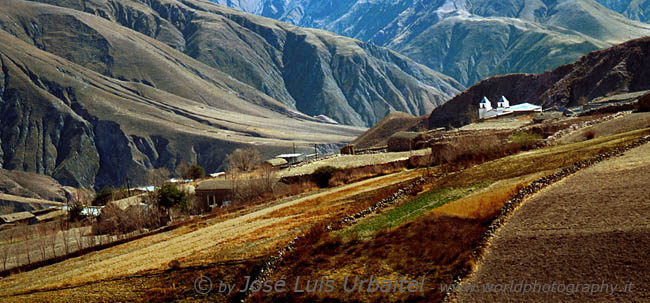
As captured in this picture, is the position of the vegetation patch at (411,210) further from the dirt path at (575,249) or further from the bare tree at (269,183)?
the bare tree at (269,183)

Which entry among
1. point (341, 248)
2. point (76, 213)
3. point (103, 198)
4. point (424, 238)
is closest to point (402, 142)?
point (76, 213)

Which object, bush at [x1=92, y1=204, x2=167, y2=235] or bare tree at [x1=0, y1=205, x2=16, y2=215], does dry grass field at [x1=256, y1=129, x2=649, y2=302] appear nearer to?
bush at [x1=92, y1=204, x2=167, y2=235]

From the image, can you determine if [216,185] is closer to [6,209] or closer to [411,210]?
[411,210]

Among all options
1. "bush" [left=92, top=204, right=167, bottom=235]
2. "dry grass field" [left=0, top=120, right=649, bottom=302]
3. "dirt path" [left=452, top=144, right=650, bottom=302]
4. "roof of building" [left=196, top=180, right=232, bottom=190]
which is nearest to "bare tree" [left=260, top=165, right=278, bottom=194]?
"roof of building" [left=196, top=180, right=232, bottom=190]

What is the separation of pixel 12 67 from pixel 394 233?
19451 centimetres

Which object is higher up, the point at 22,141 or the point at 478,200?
the point at 22,141

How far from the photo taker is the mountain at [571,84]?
281 feet

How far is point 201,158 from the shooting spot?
159375 mm

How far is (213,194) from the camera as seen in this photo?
52.1 m

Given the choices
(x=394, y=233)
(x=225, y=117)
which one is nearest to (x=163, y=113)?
(x=225, y=117)

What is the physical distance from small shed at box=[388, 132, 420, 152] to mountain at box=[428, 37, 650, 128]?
3190 cm

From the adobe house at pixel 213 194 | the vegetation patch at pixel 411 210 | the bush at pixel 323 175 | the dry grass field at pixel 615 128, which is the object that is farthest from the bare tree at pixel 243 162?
the vegetation patch at pixel 411 210

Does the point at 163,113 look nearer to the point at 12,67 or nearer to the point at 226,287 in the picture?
the point at 12,67

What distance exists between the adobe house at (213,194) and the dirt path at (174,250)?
2039cm
